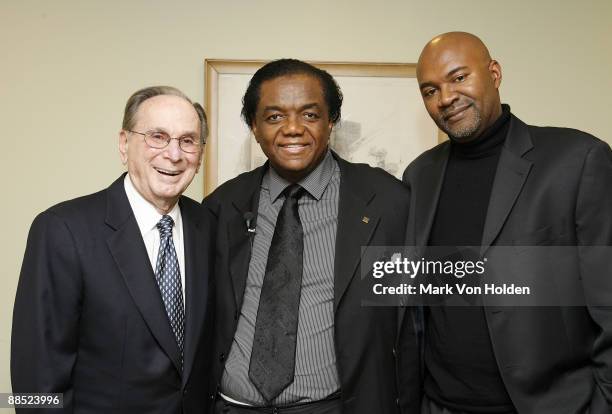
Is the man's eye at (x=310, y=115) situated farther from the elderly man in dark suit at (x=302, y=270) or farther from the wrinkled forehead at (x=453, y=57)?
the wrinkled forehead at (x=453, y=57)

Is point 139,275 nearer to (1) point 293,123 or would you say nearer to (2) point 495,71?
(1) point 293,123

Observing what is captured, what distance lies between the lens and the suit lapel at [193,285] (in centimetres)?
187

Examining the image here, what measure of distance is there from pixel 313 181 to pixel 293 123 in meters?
0.24

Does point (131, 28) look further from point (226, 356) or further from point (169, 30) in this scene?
point (226, 356)

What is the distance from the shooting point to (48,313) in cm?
167

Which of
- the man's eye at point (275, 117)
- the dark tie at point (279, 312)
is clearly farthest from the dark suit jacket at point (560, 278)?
the man's eye at point (275, 117)

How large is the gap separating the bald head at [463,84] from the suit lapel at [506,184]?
0.50 feet

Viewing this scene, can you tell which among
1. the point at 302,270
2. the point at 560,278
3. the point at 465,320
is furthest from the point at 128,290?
the point at 560,278

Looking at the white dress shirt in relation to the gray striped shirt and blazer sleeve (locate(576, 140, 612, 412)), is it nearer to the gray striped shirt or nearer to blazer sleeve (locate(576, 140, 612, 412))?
the gray striped shirt

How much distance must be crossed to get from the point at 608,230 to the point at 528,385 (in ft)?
1.80

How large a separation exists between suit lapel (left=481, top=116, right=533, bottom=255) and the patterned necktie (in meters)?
1.03

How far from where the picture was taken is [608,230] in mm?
1778

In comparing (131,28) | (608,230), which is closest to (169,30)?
(131,28)

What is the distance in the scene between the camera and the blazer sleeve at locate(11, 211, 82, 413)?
1663 mm
